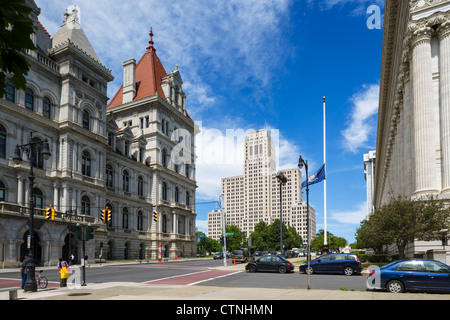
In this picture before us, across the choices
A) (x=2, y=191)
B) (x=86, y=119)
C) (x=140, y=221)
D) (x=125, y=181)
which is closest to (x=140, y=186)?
(x=125, y=181)

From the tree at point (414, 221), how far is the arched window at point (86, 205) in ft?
116

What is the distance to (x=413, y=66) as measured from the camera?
97.2 ft

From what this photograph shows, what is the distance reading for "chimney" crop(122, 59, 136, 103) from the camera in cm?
7200

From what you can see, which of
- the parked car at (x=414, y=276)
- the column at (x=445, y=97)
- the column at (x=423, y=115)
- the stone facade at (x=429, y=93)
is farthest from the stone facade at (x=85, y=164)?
the column at (x=445, y=97)

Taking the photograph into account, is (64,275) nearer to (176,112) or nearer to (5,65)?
(5,65)

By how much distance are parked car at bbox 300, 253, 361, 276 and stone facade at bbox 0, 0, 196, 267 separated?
27.8 m

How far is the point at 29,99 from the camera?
147ft

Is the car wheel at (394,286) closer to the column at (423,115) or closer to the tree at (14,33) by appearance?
the column at (423,115)

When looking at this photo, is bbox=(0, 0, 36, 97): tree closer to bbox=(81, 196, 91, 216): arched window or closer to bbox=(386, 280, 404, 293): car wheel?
bbox=(386, 280, 404, 293): car wheel

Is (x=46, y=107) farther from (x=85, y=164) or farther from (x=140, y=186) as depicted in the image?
(x=140, y=186)

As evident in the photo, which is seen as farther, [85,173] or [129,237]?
[129,237]

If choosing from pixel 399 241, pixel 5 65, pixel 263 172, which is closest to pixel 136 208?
pixel 399 241

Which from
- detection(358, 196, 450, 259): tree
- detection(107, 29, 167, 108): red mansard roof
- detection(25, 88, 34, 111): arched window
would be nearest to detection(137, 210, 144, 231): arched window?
detection(107, 29, 167, 108): red mansard roof

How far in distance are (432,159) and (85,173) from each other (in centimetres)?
3998
